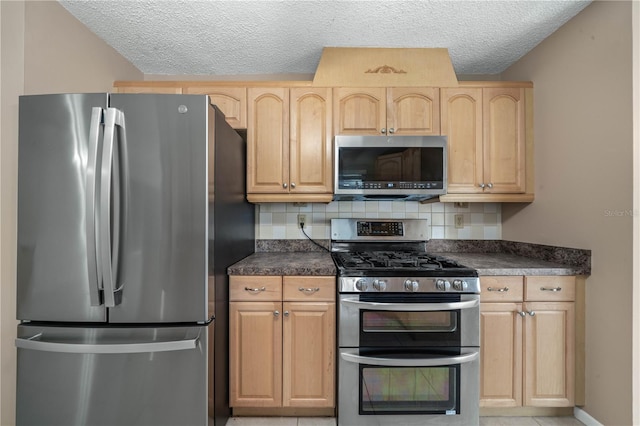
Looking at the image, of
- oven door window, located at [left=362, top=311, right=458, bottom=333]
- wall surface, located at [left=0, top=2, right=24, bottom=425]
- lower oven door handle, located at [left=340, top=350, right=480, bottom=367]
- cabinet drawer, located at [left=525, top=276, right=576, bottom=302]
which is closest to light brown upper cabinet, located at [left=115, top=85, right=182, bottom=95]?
wall surface, located at [left=0, top=2, right=24, bottom=425]

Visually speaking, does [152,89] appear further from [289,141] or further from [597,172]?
[597,172]

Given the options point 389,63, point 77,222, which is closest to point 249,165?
point 77,222

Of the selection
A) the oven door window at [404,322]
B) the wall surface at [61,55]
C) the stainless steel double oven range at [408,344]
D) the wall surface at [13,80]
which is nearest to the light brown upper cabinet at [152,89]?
the wall surface at [61,55]

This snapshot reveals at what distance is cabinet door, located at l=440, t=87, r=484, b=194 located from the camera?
2154mm

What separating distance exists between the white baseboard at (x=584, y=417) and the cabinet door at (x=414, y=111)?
190cm

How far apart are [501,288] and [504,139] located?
1.08m

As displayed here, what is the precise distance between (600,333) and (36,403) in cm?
285

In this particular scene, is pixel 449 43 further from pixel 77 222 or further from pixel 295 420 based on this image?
pixel 295 420

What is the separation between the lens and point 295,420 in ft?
5.94

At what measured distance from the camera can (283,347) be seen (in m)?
1.75

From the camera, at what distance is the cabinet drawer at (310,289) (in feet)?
5.76

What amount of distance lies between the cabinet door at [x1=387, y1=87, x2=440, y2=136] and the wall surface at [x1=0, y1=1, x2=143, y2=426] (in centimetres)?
203

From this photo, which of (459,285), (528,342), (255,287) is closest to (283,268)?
(255,287)

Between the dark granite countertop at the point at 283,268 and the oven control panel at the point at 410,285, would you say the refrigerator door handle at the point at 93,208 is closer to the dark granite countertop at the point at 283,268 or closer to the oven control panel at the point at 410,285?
the dark granite countertop at the point at 283,268
